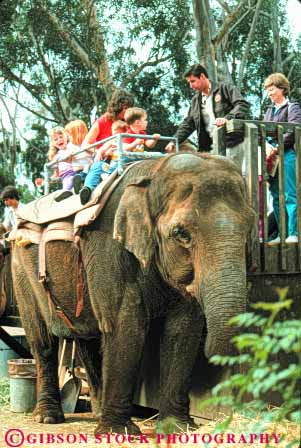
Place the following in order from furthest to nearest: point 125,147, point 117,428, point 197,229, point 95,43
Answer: point 95,43 → point 125,147 → point 117,428 → point 197,229

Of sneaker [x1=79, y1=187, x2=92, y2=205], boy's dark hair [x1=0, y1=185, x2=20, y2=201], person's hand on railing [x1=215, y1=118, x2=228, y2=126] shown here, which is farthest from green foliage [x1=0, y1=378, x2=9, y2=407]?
person's hand on railing [x1=215, y1=118, x2=228, y2=126]

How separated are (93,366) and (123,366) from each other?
1.54 metres

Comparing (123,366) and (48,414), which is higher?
(123,366)

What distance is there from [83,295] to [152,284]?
0.96 m

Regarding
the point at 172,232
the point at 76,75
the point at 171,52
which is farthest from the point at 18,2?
the point at 172,232

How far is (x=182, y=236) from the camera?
695 centimetres

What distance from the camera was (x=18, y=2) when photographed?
26703 millimetres

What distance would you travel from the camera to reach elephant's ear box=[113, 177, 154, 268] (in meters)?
7.26

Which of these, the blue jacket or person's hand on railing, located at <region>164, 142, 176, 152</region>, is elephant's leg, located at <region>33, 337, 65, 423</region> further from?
the blue jacket

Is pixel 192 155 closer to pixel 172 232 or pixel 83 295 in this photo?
pixel 172 232

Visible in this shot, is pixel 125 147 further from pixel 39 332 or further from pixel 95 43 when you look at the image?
pixel 95 43

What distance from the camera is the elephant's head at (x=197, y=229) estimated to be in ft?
21.1

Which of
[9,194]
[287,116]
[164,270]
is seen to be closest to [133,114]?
[287,116]

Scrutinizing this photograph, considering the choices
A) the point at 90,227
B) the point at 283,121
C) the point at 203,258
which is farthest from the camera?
the point at 283,121
